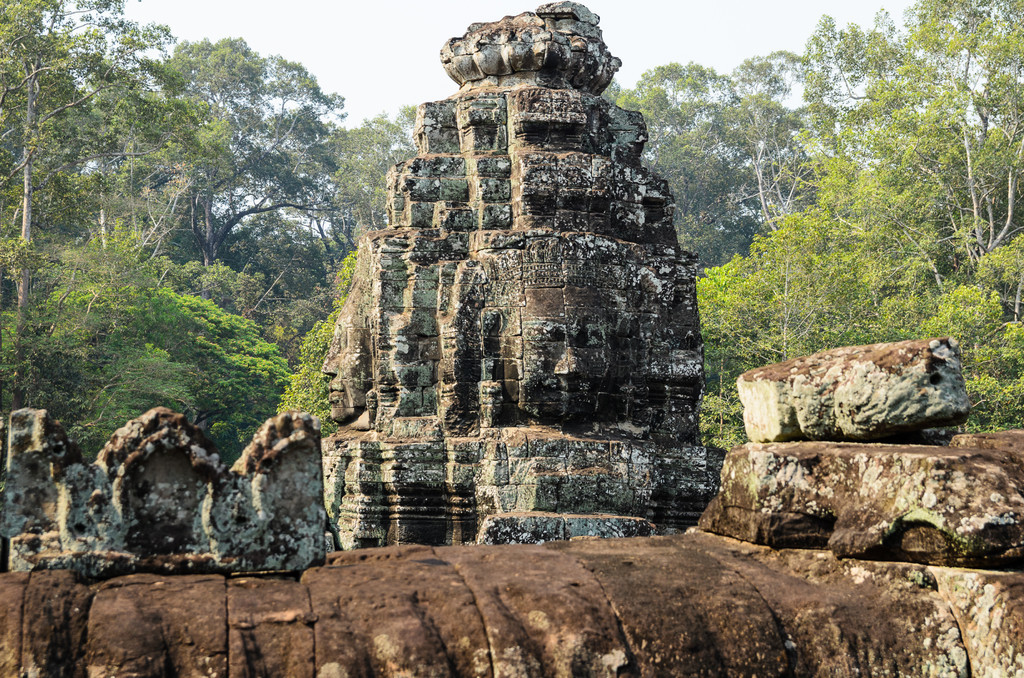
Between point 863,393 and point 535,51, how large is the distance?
6418mm

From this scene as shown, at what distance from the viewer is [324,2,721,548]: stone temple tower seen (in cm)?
908

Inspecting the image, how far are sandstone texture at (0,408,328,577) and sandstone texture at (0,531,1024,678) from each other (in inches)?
4.3

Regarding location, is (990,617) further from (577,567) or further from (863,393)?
(577,567)

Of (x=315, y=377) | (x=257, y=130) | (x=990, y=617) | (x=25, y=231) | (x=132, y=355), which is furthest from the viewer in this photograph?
(x=257, y=130)

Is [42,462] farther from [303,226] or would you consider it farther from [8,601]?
[303,226]

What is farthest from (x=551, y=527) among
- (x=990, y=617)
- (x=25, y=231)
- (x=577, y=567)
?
(x=25, y=231)

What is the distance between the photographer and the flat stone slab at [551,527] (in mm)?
7688

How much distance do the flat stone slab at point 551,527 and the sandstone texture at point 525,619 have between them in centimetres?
280

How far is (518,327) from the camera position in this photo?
9234 mm

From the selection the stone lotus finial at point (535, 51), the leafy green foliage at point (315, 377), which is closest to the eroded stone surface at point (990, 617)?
the stone lotus finial at point (535, 51)

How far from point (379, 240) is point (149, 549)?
5932mm

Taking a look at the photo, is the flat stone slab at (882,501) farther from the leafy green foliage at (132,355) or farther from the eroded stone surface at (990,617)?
the leafy green foliage at (132,355)

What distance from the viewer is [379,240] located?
32.5 feet

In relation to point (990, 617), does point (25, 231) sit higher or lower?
higher
